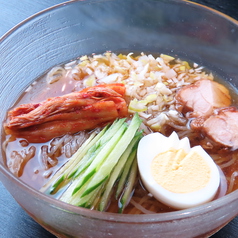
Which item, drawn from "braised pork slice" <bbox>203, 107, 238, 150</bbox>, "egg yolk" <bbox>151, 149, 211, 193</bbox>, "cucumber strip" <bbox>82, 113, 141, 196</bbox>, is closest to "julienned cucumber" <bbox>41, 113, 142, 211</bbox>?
"cucumber strip" <bbox>82, 113, 141, 196</bbox>

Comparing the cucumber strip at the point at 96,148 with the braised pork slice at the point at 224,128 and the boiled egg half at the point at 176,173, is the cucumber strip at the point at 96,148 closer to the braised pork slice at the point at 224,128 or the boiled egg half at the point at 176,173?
the boiled egg half at the point at 176,173

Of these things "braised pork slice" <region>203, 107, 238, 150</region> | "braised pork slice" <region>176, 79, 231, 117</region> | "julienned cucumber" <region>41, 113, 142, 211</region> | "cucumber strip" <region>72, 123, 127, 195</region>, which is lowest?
"braised pork slice" <region>203, 107, 238, 150</region>

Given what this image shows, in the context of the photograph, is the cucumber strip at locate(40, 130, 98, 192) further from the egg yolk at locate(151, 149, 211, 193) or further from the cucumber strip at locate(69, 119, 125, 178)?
the egg yolk at locate(151, 149, 211, 193)

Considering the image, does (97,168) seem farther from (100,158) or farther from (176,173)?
(176,173)

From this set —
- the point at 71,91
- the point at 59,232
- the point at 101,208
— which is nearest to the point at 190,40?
the point at 71,91

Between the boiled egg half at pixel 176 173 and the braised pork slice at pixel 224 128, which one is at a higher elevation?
the boiled egg half at pixel 176 173

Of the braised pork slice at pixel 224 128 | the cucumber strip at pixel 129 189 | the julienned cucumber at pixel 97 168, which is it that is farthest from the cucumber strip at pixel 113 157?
the braised pork slice at pixel 224 128

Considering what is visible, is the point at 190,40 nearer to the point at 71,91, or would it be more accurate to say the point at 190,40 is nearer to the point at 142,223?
the point at 71,91
